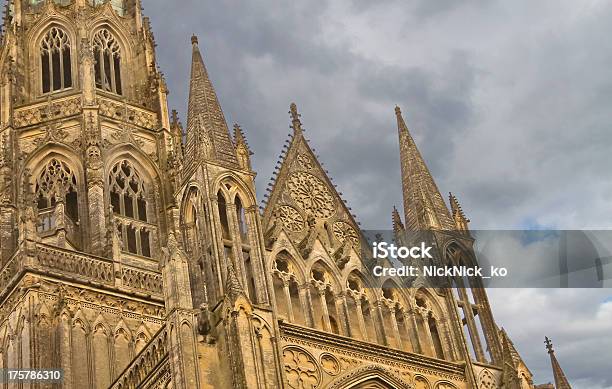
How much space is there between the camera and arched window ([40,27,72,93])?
43000 millimetres

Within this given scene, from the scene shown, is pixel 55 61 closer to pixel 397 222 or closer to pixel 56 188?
pixel 56 188

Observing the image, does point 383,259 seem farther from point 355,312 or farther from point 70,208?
point 70,208

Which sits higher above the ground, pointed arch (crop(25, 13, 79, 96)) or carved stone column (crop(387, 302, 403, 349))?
pointed arch (crop(25, 13, 79, 96))

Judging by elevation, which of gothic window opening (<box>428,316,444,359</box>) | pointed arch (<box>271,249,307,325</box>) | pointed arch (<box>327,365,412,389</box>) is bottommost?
pointed arch (<box>327,365,412,389</box>)

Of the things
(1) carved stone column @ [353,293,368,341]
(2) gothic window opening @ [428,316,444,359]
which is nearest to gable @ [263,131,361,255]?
(1) carved stone column @ [353,293,368,341]

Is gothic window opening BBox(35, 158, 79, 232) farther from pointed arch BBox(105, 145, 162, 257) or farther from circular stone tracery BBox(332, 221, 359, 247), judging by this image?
circular stone tracery BBox(332, 221, 359, 247)

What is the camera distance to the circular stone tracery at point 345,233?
31.3 m

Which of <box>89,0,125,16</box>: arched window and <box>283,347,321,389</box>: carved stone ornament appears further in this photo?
<box>89,0,125,16</box>: arched window

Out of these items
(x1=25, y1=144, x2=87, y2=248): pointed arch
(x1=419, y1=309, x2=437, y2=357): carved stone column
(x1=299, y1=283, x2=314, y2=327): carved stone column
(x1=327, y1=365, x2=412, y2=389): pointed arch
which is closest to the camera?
(x1=327, y1=365, x2=412, y2=389): pointed arch

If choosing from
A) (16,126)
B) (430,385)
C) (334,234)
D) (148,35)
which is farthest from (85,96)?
(430,385)

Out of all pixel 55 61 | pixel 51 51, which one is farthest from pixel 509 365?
pixel 51 51

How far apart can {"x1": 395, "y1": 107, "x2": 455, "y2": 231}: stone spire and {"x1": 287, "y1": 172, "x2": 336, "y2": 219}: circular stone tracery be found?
3115 millimetres

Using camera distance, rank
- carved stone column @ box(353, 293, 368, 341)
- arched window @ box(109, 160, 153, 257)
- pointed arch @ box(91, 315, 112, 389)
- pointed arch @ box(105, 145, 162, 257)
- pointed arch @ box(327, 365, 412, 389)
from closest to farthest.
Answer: pointed arch @ box(327, 365, 412, 389), carved stone column @ box(353, 293, 368, 341), pointed arch @ box(91, 315, 112, 389), arched window @ box(109, 160, 153, 257), pointed arch @ box(105, 145, 162, 257)

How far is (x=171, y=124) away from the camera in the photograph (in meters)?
43.3
